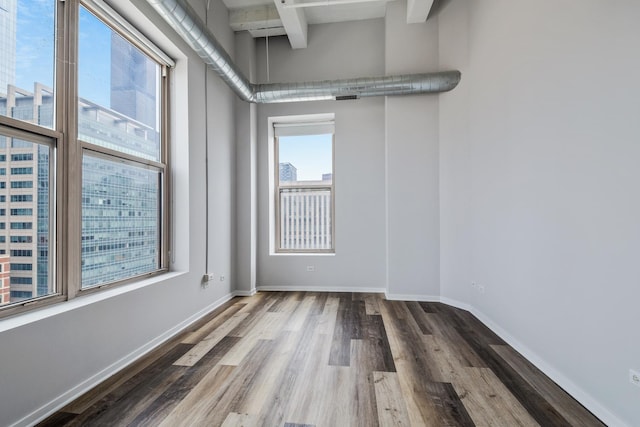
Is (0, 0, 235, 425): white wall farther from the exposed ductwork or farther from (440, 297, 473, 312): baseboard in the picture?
(440, 297, 473, 312): baseboard

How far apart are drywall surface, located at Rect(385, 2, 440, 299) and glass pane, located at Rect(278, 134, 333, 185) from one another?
41.6 inches

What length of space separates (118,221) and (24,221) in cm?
68

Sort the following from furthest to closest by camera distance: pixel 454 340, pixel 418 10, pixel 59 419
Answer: pixel 418 10
pixel 454 340
pixel 59 419

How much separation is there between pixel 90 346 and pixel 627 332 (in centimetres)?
326

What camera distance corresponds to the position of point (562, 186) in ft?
6.26

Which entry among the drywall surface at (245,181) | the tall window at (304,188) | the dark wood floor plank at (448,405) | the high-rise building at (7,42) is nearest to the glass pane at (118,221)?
the high-rise building at (7,42)

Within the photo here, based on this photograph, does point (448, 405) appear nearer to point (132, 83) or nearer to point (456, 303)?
point (456, 303)

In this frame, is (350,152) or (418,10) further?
(350,152)

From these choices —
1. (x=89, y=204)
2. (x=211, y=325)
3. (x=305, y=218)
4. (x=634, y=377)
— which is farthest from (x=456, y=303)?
(x=89, y=204)

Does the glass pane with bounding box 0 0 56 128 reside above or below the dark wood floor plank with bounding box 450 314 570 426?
above

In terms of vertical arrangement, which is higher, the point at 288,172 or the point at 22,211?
the point at 288,172

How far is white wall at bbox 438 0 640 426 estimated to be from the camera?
148cm

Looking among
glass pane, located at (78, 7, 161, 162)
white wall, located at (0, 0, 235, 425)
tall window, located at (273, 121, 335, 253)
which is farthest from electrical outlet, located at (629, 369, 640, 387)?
glass pane, located at (78, 7, 161, 162)

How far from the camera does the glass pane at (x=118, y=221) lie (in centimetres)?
211
